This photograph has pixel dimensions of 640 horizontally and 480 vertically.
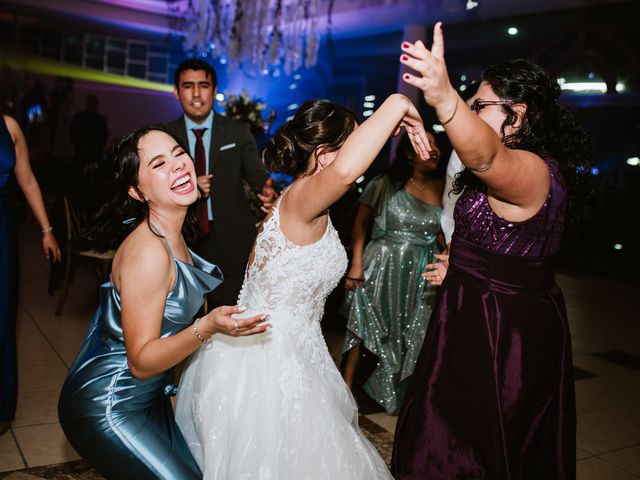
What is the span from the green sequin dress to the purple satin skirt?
4.93ft

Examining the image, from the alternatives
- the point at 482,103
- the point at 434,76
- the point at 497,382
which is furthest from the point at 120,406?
the point at 482,103

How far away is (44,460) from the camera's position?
8.30ft

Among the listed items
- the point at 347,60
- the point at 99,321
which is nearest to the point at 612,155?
the point at 347,60

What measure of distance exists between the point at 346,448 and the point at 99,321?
2.57 feet

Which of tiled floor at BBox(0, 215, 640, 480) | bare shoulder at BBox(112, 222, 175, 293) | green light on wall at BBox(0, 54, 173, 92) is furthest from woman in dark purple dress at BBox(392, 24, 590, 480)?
green light on wall at BBox(0, 54, 173, 92)

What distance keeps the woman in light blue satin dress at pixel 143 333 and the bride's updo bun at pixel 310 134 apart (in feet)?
1.02

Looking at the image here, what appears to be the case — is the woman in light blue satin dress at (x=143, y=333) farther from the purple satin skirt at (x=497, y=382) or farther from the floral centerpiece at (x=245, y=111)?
the floral centerpiece at (x=245, y=111)

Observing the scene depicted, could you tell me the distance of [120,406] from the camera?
1.62 m

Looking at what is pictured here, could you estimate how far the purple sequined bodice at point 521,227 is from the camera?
1.62m

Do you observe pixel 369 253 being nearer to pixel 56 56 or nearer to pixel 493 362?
pixel 493 362

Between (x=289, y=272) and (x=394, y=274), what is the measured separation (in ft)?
5.52

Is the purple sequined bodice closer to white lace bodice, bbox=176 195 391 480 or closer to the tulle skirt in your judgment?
white lace bodice, bbox=176 195 391 480

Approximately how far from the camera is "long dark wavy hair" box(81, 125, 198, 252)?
1.75 meters

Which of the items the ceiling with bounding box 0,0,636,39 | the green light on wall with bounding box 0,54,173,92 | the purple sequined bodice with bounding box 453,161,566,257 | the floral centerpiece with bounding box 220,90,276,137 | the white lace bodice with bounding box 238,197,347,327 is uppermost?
the ceiling with bounding box 0,0,636,39
